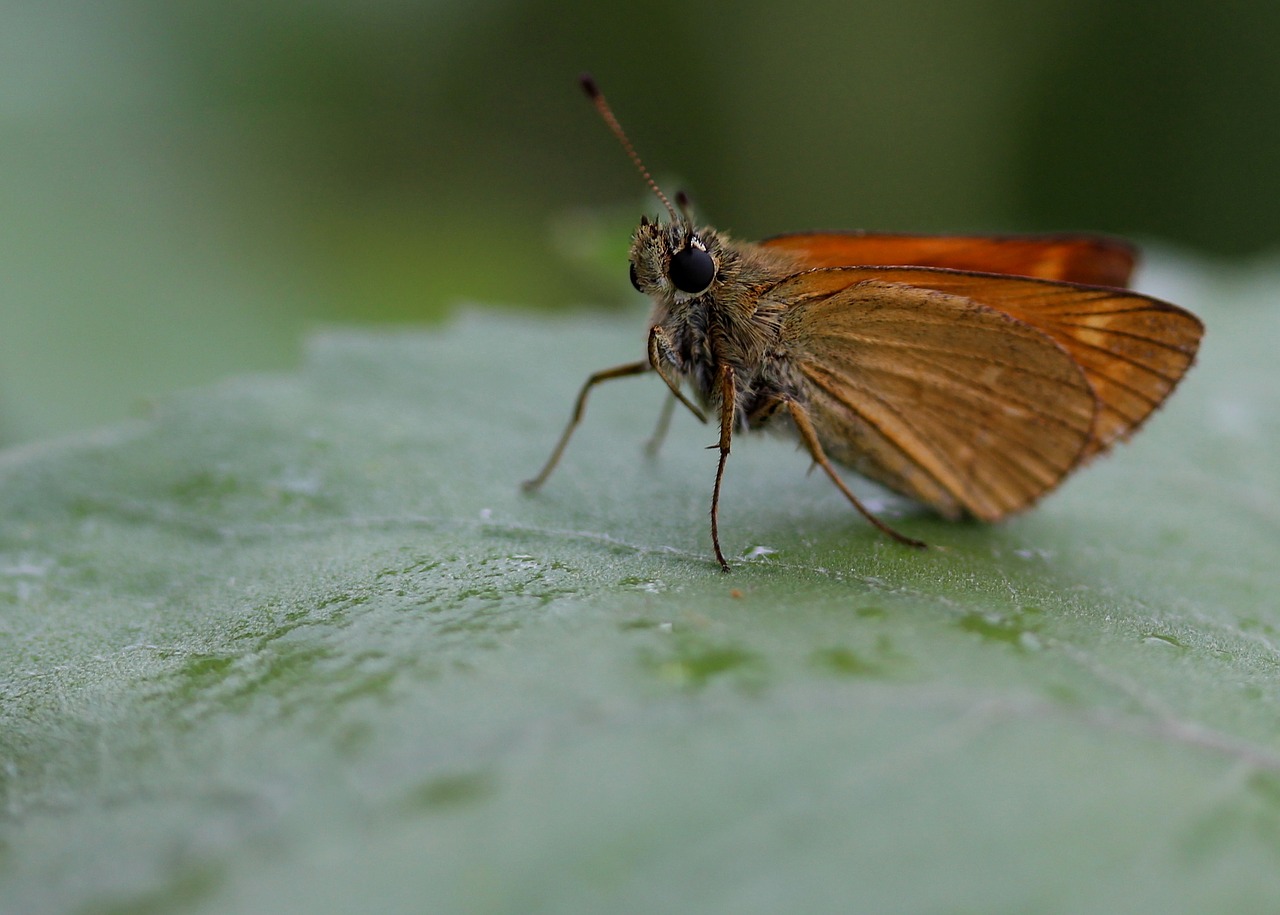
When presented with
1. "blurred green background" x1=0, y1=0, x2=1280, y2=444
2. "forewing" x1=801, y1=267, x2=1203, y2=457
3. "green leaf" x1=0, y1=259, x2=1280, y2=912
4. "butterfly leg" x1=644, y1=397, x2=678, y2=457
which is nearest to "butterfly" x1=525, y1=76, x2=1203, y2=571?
"forewing" x1=801, y1=267, x2=1203, y2=457

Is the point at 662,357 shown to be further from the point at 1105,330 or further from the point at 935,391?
the point at 1105,330

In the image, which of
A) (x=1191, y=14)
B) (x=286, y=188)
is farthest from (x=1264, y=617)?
(x=286, y=188)

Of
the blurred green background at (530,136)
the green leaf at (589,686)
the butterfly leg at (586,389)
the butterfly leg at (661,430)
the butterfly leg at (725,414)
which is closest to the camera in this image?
the green leaf at (589,686)

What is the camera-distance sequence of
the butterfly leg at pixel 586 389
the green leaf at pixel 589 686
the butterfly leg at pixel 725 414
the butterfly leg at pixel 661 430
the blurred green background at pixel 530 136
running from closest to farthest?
the green leaf at pixel 589 686, the butterfly leg at pixel 725 414, the butterfly leg at pixel 586 389, the butterfly leg at pixel 661 430, the blurred green background at pixel 530 136

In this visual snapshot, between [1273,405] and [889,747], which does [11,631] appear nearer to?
[889,747]

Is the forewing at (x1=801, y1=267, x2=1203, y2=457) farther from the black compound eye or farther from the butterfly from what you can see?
the black compound eye

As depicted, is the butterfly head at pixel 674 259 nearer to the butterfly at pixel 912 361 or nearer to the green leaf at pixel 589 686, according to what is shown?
the butterfly at pixel 912 361

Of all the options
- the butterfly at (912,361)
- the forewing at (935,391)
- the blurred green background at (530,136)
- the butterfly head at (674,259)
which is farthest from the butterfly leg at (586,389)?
the blurred green background at (530,136)
